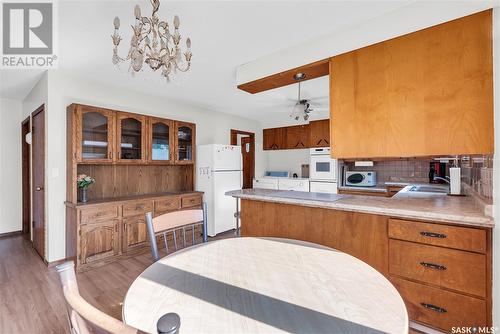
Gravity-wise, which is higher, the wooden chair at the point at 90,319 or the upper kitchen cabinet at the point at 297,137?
the upper kitchen cabinet at the point at 297,137

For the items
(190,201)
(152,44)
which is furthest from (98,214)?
(152,44)

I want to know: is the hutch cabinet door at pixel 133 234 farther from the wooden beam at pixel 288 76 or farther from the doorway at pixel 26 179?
the doorway at pixel 26 179

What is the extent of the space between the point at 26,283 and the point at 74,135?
1.60 metres

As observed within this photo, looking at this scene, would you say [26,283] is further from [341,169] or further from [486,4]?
[341,169]

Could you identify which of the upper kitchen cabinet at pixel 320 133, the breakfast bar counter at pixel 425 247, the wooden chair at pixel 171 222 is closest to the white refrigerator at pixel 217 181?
the upper kitchen cabinet at pixel 320 133

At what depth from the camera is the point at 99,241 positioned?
277cm

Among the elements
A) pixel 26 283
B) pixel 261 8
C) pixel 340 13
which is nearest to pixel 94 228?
pixel 26 283

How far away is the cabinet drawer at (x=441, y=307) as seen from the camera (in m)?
1.37

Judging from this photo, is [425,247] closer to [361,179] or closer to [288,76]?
[288,76]

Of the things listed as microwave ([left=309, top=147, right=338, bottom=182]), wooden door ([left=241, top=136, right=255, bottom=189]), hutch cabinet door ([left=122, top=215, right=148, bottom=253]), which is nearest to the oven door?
microwave ([left=309, top=147, right=338, bottom=182])

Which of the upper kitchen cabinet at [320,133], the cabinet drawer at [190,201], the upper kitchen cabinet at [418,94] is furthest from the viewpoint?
the upper kitchen cabinet at [320,133]

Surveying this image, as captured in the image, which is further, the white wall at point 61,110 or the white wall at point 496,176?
the white wall at point 61,110

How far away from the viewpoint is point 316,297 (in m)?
0.77
